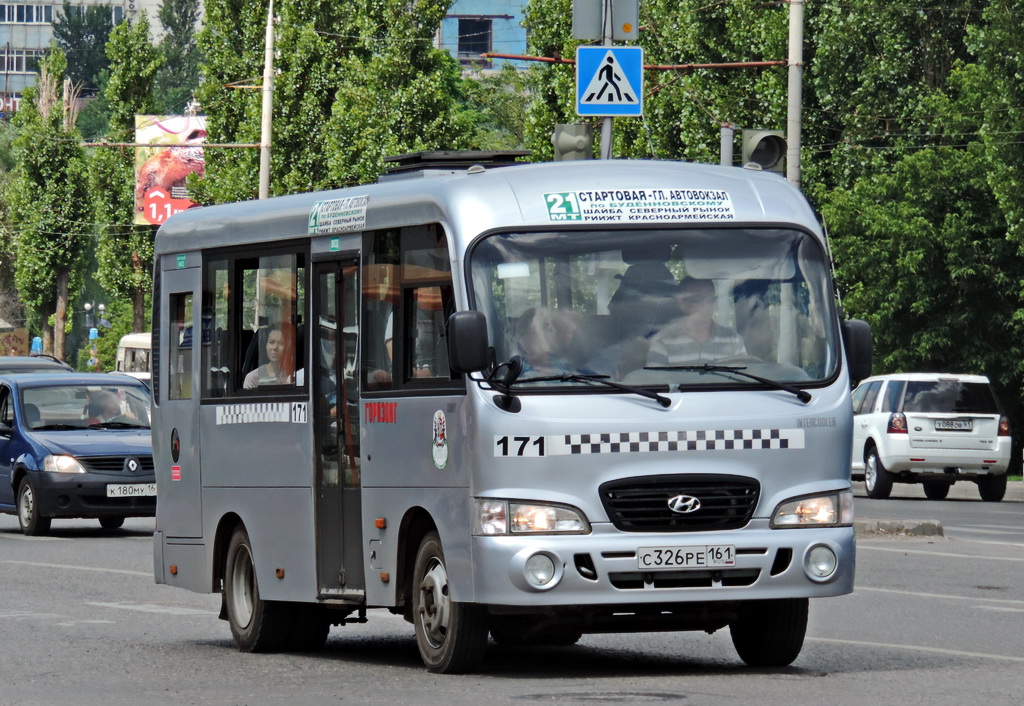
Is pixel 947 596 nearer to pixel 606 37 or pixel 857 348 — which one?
pixel 857 348

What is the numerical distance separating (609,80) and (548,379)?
10.1 meters

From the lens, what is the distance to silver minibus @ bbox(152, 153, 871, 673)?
10.5 metres

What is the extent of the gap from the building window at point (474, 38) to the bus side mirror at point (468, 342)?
135928 mm

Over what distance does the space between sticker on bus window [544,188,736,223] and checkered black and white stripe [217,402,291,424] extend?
229 cm

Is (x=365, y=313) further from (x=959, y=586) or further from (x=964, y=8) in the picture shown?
(x=964, y=8)

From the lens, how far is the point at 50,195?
271ft

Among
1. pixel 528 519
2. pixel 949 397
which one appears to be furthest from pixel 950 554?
pixel 949 397

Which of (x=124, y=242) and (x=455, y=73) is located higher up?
(x=455, y=73)

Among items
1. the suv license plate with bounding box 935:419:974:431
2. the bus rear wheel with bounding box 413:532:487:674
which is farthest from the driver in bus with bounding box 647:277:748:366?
the suv license plate with bounding box 935:419:974:431

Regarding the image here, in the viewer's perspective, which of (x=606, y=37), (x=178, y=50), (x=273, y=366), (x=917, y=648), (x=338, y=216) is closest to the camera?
(x=338, y=216)

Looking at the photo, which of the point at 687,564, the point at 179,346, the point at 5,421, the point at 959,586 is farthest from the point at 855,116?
the point at 687,564

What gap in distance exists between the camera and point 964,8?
145 ft

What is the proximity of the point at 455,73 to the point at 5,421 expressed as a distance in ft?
213

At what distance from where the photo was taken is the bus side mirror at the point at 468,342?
10.4m
